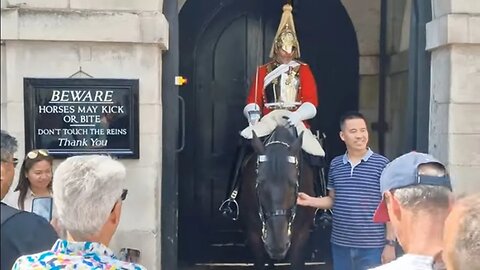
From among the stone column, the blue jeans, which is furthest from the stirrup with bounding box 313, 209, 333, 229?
the stone column

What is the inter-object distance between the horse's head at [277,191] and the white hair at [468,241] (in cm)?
316

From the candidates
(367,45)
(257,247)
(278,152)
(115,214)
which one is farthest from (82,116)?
(367,45)

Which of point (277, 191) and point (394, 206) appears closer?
point (394, 206)

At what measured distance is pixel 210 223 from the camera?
7.35 meters

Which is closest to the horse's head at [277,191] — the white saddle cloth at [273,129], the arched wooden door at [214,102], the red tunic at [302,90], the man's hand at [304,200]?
the man's hand at [304,200]

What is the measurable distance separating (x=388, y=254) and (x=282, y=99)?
6.91 ft

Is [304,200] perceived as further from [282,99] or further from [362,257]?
[282,99]

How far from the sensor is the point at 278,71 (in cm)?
608

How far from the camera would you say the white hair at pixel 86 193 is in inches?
82.8

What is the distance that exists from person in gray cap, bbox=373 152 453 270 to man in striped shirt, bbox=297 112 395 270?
7.50 feet

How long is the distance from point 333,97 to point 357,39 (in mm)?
711

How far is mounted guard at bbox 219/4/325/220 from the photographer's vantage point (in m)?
5.73

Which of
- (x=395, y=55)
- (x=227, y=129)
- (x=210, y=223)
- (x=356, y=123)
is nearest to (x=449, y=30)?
(x=356, y=123)

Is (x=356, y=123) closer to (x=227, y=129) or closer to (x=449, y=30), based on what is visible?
(x=449, y=30)
